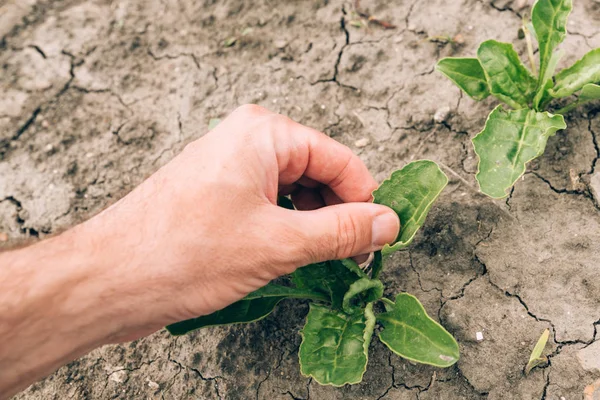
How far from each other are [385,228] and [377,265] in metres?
0.29

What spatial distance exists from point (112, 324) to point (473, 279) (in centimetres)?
156

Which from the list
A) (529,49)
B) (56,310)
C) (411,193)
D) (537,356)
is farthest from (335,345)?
(529,49)

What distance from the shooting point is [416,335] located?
1976 mm

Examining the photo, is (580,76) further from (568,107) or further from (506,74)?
(506,74)

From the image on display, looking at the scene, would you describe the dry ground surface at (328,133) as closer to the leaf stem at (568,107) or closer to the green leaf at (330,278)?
the leaf stem at (568,107)

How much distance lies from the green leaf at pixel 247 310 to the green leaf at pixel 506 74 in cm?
126

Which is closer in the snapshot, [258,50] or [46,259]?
[46,259]

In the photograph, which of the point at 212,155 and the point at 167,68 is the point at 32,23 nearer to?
the point at 167,68

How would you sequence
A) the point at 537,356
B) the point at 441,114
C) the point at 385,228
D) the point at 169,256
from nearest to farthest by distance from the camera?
the point at 169,256
the point at 385,228
the point at 537,356
the point at 441,114

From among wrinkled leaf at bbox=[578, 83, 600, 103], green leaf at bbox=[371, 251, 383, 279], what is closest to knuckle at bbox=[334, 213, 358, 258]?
green leaf at bbox=[371, 251, 383, 279]

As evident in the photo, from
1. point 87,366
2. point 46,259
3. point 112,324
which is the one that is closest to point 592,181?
point 112,324

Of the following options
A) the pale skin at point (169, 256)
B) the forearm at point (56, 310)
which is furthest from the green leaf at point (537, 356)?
the forearm at point (56, 310)

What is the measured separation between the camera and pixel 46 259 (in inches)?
74.4

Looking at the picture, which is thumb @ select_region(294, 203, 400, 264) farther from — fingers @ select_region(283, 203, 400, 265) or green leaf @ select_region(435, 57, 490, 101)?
green leaf @ select_region(435, 57, 490, 101)
